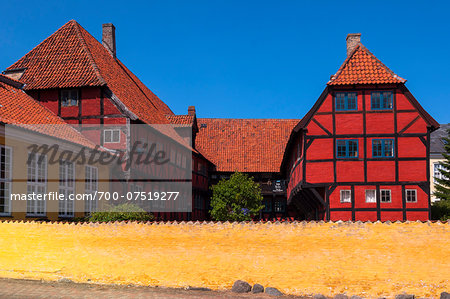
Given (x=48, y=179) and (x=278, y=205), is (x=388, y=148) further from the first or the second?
(x=278, y=205)

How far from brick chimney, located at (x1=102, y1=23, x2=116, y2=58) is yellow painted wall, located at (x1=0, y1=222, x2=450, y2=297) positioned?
20.4 meters

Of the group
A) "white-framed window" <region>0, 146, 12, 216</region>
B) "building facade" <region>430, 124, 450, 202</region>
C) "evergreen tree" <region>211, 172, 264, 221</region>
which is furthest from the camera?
"building facade" <region>430, 124, 450, 202</region>

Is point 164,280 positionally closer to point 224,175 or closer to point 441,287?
point 441,287

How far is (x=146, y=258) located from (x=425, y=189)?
16.7 metres

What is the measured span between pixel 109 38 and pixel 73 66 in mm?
7458

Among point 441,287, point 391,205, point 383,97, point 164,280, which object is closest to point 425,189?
point 391,205

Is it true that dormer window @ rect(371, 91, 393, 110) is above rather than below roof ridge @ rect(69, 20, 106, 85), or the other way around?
below

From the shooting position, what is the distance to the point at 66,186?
19.0 metres

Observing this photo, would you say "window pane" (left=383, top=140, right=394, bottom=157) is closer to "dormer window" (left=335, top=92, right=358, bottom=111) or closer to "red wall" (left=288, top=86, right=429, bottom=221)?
"red wall" (left=288, top=86, right=429, bottom=221)

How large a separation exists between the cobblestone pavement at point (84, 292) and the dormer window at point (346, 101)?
15.3m

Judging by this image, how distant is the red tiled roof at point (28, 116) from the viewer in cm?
1755

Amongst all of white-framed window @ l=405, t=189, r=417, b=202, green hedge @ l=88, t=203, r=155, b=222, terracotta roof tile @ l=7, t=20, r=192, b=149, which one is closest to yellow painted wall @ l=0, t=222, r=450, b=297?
green hedge @ l=88, t=203, r=155, b=222

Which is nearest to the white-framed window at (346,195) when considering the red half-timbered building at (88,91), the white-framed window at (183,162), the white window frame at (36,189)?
the red half-timbered building at (88,91)

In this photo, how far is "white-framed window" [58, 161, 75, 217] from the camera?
18719mm
